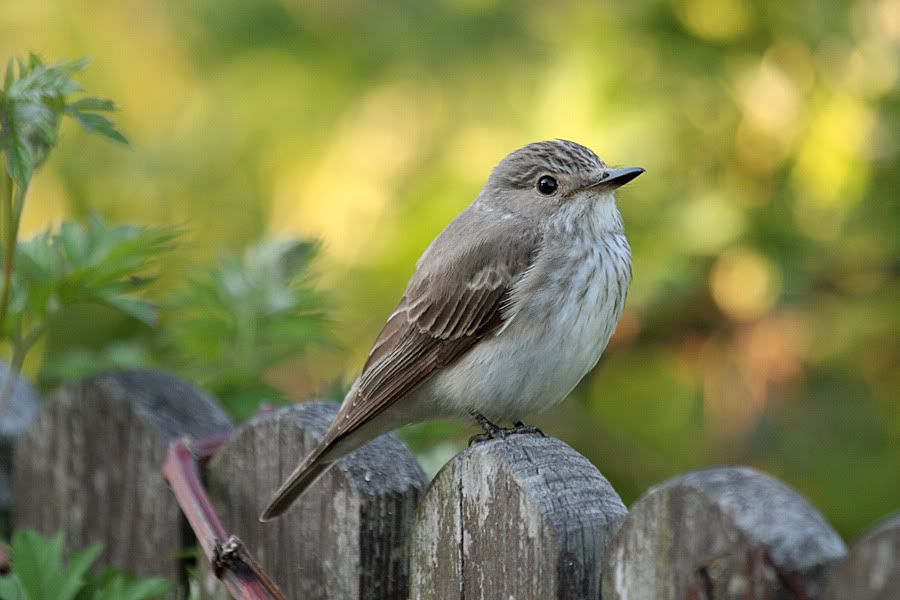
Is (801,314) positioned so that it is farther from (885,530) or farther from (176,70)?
(176,70)

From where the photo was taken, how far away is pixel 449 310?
3.23 metres

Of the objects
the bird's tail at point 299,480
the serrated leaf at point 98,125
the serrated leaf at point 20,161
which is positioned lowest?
the bird's tail at point 299,480

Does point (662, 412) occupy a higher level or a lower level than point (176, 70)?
lower

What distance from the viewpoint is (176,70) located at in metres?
6.66

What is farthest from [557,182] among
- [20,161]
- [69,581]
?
[69,581]

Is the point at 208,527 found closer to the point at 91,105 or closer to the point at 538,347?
the point at 91,105

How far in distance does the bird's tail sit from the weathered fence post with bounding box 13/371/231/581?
1.49ft

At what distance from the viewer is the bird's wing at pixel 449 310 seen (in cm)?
319

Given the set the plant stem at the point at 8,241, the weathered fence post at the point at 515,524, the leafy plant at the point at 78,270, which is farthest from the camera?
the leafy plant at the point at 78,270

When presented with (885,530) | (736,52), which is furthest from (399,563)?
(736,52)

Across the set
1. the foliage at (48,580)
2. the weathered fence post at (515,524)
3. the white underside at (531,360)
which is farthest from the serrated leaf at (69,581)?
the white underside at (531,360)

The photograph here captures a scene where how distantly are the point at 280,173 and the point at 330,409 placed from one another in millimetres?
3674

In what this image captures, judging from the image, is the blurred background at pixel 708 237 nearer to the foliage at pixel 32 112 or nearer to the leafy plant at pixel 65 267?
the leafy plant at pixel 65 267

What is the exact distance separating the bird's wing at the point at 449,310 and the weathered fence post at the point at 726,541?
1.39 m
